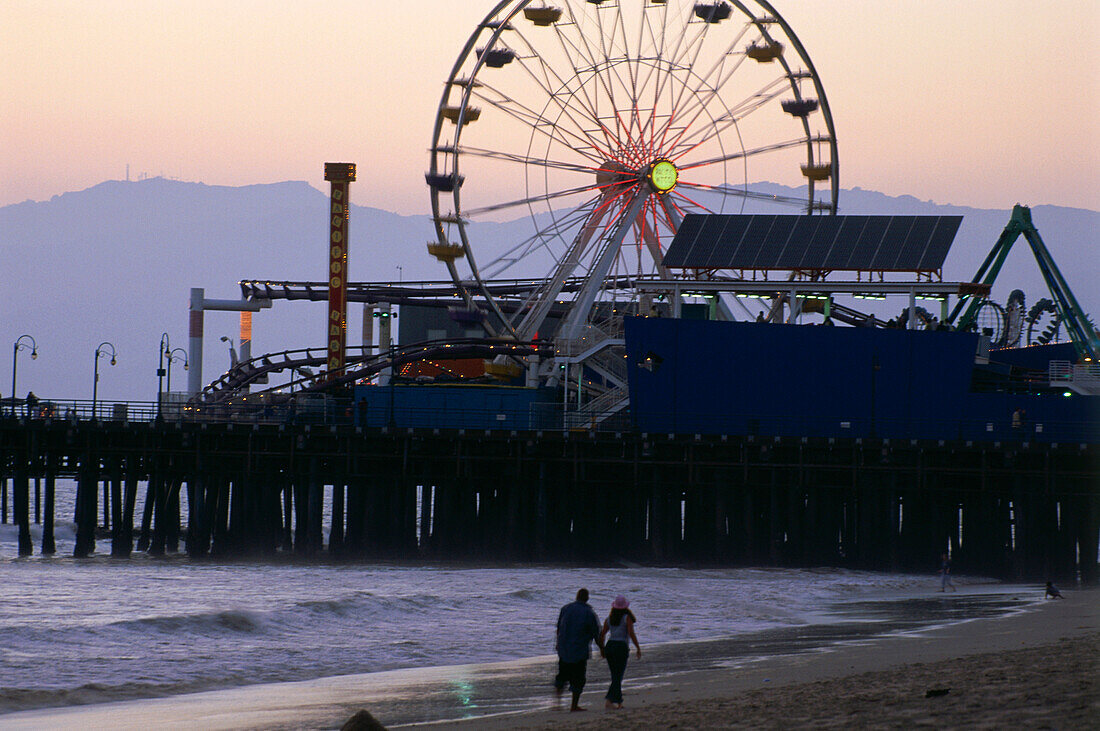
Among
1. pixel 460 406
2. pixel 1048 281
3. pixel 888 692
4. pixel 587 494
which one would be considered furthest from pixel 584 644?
pixel 1048 281

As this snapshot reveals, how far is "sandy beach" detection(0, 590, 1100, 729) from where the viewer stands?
1387 centimetres

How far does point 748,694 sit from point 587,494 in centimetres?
3254

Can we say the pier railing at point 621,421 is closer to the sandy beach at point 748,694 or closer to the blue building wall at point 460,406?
the blue building wall at point 460,406

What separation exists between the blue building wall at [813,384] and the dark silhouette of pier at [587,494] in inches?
108

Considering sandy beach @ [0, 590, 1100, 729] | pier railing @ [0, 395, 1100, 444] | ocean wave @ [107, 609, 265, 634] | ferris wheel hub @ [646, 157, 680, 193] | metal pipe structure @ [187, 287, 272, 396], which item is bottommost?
ocean wave @ [107, 609, 265, 634]

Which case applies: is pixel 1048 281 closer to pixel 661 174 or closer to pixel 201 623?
pixel 661 174

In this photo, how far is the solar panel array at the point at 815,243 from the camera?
54562 mm

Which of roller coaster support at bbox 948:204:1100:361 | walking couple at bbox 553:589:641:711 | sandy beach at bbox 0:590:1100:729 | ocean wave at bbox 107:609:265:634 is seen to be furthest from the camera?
roller coaster support at bbox 948:204:1100:361

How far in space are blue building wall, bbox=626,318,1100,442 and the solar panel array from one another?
530 centimetres

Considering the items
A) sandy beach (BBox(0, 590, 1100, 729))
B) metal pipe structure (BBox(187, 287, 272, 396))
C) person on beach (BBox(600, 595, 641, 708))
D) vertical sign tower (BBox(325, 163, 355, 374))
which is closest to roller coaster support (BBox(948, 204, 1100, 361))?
vertical sign tower (BBox(325, 163, 355, 374))

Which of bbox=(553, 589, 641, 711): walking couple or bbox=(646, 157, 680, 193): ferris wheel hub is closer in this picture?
bbox=(553, 589, 641, 711): walking couple

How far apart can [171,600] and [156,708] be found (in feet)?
49.4

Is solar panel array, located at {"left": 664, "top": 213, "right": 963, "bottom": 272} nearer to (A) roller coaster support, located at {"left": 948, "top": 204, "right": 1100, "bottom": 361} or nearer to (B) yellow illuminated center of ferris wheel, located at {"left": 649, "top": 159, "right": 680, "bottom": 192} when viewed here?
(B) yellow illuminated center of ferris wheel, located at {"left": 649, "top": 159, "right": 680, "bottom": 192}

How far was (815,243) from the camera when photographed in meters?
56.2
